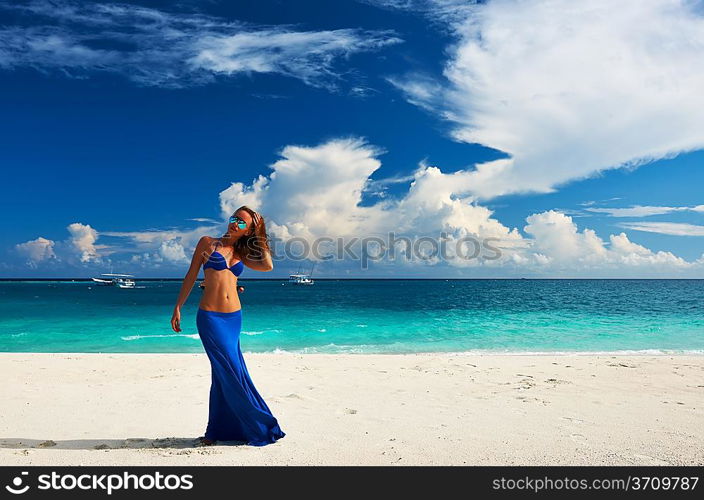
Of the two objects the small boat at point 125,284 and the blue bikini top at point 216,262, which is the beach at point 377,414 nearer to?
the blue bikini top at point 216,262

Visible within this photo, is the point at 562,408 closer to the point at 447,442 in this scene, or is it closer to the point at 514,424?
the point at 514,424

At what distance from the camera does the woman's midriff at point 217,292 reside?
511 centimetres

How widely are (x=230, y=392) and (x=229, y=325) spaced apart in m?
0.76

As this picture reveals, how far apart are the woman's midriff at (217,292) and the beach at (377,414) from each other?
5.14 feet

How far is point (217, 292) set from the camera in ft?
16.8

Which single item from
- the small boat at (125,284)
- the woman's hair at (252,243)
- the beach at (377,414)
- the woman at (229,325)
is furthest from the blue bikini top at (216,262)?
the small boat at (125,284)

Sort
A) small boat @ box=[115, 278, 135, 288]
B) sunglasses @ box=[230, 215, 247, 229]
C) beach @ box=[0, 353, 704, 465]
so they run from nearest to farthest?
beach @ box=[0, 353, 704, 465] → sunglasses @ box=[230, 215, 247, 229] → small boat @ box=[115, 278, 135, 288]

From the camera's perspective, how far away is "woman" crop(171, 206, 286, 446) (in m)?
5.11

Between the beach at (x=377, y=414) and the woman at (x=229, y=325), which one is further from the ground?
the woman at (x=229, y=325)

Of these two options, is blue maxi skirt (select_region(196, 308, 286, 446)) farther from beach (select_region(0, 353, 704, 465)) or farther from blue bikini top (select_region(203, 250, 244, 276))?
blue bikini top (select_region(203, 250, 244, 276))

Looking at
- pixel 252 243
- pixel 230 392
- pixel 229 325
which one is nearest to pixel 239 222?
pixel 252 243

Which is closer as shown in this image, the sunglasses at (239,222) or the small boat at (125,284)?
the sunglasses at (239,222)

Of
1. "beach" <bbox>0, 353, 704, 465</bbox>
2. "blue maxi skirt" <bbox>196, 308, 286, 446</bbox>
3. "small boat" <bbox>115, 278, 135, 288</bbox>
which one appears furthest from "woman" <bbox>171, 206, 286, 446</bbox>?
"small boat" <bbox>115, 278, 135, 288</bbox>
